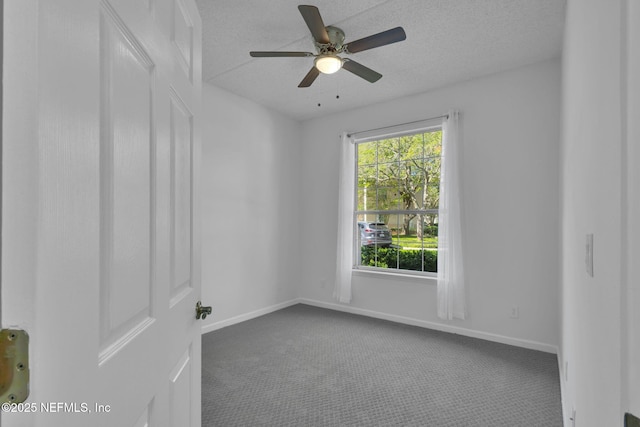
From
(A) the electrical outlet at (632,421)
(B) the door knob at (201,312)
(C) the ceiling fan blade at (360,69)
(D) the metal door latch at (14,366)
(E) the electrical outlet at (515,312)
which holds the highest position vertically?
(C) the ceiling fan blade at (360,69)

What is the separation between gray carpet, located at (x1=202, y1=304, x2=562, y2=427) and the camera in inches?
81.2

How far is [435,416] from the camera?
2.06 meters

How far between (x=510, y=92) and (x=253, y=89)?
2791mm

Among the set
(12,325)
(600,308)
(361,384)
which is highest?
(12,325)

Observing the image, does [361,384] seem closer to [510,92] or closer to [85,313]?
[85,313]

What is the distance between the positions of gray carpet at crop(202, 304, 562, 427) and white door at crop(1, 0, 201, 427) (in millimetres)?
1368

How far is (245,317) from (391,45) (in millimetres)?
3396

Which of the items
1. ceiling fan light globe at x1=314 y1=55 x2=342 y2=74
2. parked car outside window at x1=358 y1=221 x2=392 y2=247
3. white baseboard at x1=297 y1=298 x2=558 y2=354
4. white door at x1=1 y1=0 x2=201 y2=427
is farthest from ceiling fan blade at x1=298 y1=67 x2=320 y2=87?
white baseboard at x1=297 y1=298 x2=558 y2=354

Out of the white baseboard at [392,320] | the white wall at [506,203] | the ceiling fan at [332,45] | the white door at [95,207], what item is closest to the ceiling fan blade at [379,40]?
the ceiling fan at [332,45]

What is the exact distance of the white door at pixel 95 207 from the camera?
38cm

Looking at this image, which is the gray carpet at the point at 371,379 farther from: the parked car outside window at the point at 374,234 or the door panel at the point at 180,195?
the door panel at the point at 180,195

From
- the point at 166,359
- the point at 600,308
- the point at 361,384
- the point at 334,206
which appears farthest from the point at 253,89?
the point at 600,308

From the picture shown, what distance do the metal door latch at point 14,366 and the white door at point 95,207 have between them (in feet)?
0.04

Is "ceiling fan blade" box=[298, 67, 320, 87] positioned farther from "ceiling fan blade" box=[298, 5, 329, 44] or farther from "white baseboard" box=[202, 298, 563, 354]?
"white baseboard" box=[202, 298, 563, 354]
